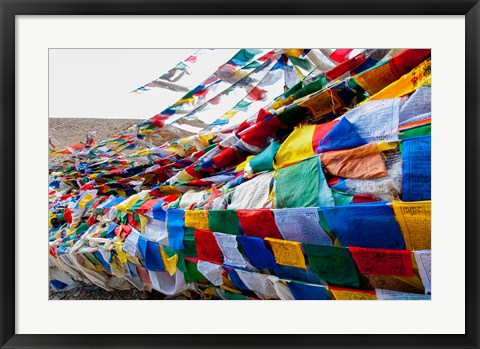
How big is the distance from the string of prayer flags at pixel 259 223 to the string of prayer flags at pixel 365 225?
22 cm

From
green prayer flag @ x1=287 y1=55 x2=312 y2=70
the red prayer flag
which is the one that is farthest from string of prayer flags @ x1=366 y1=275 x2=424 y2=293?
green prayer flag @ x1=287 y1=55 x2=312 y2=70

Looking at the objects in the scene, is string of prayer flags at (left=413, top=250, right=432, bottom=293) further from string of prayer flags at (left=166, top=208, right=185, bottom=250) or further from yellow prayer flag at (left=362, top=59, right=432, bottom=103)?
string of prayer flags at (left=166, top=208, right=185, bottom=250)

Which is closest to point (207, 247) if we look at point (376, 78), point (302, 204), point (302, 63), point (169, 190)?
point (302, 204)

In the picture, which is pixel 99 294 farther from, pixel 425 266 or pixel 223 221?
pixel 425 266

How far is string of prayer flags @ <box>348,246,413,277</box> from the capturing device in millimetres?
825

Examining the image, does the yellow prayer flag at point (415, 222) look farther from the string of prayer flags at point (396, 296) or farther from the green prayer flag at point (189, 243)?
the green prayer flag at point (189, 243)

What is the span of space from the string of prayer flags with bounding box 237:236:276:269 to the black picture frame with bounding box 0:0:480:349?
37cm

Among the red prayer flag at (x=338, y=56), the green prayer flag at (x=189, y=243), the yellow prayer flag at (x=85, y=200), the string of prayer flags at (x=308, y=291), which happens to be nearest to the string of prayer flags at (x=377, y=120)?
the red prayer flag at (x=338, y=56)

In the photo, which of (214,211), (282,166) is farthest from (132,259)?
(282,166)

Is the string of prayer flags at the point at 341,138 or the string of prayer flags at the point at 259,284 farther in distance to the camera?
the string of prayer flags at the point at 259,284

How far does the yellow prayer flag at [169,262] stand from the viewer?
157 cm

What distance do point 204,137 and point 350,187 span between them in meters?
1.27

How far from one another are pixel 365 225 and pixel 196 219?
0.74 m
